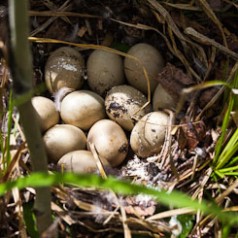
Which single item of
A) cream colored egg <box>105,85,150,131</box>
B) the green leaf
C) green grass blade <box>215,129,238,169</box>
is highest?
cream colored egg <box>105,85,150,131</box>

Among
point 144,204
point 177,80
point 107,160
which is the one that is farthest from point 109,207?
point 177,80

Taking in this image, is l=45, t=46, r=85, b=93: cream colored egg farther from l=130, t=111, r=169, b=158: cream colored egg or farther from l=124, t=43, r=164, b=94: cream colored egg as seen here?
l=130, t=111, r=169, b=158: cream colored egg

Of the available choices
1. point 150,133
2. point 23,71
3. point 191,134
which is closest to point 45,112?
point 150,133

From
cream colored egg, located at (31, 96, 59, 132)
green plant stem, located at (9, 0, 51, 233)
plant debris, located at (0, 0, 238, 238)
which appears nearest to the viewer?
green plant stem, located at (9, 0, 51, 233)

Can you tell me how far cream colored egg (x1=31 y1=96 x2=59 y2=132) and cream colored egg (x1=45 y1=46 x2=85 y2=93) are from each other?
85 mm

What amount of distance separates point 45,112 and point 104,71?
0.24 metres

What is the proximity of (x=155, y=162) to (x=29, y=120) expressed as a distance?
25.5 inches

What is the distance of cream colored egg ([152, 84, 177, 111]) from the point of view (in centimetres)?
150

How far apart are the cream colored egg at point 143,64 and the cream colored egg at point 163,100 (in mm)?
72

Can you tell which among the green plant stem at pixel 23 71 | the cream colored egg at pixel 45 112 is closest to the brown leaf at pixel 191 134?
the cream colored egg at pixel 45 112

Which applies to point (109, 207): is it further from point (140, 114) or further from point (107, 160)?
point (140, 114)

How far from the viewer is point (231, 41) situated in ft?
5.16

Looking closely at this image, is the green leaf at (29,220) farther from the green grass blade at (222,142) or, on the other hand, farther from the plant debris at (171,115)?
the green grass blade at (222,142)

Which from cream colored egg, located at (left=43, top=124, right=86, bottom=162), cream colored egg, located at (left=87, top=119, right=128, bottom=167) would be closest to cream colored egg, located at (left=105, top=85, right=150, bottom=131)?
cream colored egg, located at (left=87, top=119, right=128, bottom=167)
